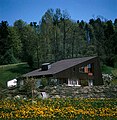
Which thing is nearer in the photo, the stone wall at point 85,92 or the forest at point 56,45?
the stone wall at point 85,92

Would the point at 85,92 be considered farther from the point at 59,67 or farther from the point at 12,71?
the point at 12,71

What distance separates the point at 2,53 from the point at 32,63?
591 inches

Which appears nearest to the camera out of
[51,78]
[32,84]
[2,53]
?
[32,84]

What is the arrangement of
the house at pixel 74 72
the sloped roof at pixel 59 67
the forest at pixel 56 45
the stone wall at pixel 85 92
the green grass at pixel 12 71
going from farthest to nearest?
the forest at pixel 56 45, the green grass at pixel 12 71, the house at pixel 74 72, the sloped roof at pixel 59 67, the stone wall at pixel 85 92

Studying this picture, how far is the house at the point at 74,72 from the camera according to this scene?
146ft

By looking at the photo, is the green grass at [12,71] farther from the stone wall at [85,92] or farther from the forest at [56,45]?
the stone wall at [85,92]

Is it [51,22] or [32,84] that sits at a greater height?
[51,22]

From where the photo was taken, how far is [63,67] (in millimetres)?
46188

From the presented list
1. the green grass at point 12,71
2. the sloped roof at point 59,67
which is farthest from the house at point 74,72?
the green grass at point 12,71

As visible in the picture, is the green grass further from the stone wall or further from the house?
the stone wall

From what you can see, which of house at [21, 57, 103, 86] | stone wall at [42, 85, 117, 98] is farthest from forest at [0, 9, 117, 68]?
stone wall at [42, 85, 117, 98]

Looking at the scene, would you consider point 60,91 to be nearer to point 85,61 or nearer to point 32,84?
point 32,84

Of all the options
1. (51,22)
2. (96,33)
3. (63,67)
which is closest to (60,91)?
(63,67)

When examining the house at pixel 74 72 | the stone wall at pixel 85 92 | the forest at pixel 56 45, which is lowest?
the stone wall at pixel 85 92
